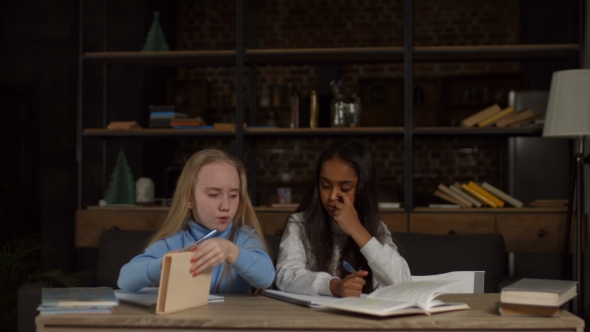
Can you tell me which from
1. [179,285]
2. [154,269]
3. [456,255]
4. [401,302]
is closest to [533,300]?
[401,302]

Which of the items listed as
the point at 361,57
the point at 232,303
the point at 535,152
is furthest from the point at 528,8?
the point at 232,303

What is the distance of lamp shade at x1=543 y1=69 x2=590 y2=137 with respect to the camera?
3.26 metres

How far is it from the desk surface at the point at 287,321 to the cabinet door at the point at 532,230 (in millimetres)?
2163

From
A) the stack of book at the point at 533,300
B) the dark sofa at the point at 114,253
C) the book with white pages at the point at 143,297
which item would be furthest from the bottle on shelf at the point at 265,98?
the stack of book at the point at 533,300

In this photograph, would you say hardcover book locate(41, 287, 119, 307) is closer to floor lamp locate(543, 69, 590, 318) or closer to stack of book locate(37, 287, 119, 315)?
stack of book locate(37, 287, 119, 315)

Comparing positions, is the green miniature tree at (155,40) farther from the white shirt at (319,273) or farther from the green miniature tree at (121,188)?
the white shirt at (319,273)

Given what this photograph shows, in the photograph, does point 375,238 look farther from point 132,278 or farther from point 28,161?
point 28,161

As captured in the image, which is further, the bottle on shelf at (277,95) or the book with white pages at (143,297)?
the bottle on shelf at (277,95)

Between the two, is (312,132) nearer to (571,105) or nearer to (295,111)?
(295,111)

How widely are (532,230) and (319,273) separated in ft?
6.89

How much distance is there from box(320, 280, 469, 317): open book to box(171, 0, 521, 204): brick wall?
5.41 meters

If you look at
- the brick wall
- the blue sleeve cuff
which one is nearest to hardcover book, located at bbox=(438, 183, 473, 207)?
the blue sleeve cuff

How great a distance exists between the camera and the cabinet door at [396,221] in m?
3.70

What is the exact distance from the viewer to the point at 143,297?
5.66 feet
